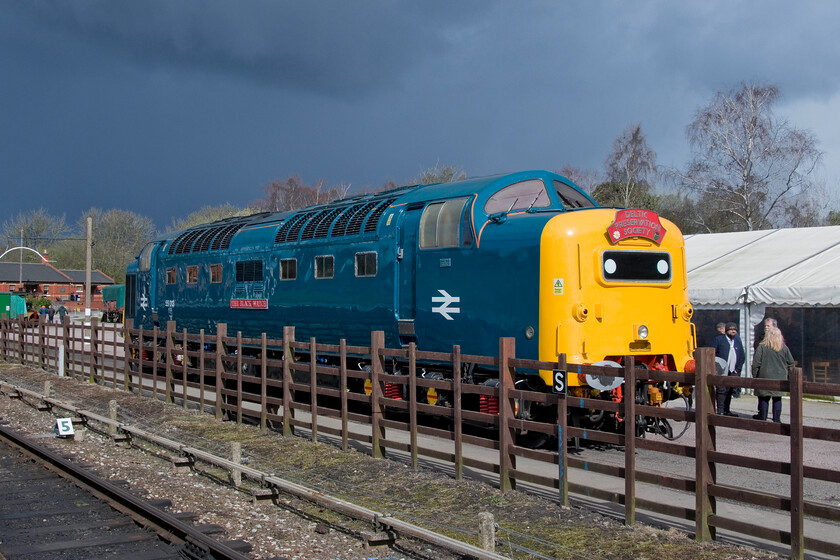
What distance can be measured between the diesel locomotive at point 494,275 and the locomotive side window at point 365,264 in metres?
0.02

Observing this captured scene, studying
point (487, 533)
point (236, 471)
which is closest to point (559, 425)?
point (487, 533)

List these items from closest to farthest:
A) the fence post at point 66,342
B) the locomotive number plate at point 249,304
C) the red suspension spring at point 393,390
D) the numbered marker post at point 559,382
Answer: the numbered marker post at point 559,382, the red suspension spring at point 393,390, the locomotive number plate at point 249,304, the fence post at point 66,342

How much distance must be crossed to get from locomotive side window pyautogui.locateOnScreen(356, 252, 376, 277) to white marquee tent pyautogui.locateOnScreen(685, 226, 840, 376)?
9.05m

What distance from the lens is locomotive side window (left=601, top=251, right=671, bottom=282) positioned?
10758mm

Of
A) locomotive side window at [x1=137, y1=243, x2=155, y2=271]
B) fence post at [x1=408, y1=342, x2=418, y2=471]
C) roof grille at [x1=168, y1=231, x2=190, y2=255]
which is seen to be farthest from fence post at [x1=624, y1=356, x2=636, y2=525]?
A: locomotive side window at [x1=137, y1=243, x2=155, y2=271]

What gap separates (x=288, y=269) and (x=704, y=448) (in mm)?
10496

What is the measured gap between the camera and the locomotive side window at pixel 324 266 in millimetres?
14367

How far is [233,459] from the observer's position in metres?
9.35

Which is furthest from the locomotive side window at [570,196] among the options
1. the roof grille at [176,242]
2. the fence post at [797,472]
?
the roof grille at [176,242]

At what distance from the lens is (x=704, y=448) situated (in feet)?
21.6

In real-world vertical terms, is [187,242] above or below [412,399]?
above

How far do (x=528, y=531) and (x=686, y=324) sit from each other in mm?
5671

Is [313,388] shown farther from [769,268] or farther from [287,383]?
[769,268]

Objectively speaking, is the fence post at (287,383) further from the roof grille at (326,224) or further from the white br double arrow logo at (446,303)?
the roof grille at (326,224)
